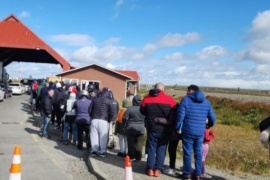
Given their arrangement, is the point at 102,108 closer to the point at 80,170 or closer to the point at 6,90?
the point at 80,170

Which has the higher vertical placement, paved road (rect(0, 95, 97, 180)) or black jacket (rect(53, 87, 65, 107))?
black jacket (rect(53, 87, 65, 107))

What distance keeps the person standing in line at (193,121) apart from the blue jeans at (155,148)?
1.89 ft

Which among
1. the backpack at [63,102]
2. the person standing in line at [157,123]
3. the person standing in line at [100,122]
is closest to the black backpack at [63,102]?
the backpack at [63,102]

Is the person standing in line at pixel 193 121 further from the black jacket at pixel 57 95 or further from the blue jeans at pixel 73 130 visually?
the black jacket at pixel 57 95

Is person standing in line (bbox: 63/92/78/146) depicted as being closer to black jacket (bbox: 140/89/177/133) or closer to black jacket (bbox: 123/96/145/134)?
black jacket (bbox: 123/96/145/134)

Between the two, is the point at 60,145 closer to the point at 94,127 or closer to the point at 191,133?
the point at 94,127

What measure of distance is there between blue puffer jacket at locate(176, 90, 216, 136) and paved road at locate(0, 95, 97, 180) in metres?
2.34

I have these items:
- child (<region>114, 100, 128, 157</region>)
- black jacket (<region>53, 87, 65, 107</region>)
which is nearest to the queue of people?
child (<region>114, 100, 128, 157</region>)

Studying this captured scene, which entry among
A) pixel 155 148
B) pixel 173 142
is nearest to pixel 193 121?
pixel 155 148

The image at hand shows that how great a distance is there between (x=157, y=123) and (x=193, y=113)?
85cm

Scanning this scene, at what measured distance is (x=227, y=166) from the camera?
30.8 ft

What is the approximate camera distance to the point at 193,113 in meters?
7.33

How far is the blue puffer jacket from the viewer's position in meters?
7.32

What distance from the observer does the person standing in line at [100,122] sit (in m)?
9.93
